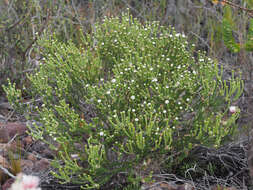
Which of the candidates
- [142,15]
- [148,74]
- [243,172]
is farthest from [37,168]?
[142,15]

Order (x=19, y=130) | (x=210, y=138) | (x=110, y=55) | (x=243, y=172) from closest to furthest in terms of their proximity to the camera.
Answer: (x=210, y=138) → (x=243, y=172) → (x=110, y=55) → (x=19, y=130)

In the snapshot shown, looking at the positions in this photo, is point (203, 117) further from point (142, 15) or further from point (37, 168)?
point (142, 15)

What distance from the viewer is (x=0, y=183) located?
285 centimetres

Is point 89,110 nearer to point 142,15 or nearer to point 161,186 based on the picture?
point 161,186

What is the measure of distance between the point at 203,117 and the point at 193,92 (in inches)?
9.9

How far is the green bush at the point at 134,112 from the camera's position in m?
2.49

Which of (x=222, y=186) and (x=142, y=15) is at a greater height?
(x=142, y=15)

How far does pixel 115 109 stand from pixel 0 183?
4.24 feet

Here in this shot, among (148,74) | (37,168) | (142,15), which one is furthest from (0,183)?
(142,15)

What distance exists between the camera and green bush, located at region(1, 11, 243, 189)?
2.49 metres

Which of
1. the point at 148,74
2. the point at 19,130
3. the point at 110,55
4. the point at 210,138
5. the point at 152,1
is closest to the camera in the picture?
the point at 210,138

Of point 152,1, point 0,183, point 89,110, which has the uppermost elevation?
point 152,1

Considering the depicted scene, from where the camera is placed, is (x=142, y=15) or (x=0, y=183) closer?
(x=0, y=183)

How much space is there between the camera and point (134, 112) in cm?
268
